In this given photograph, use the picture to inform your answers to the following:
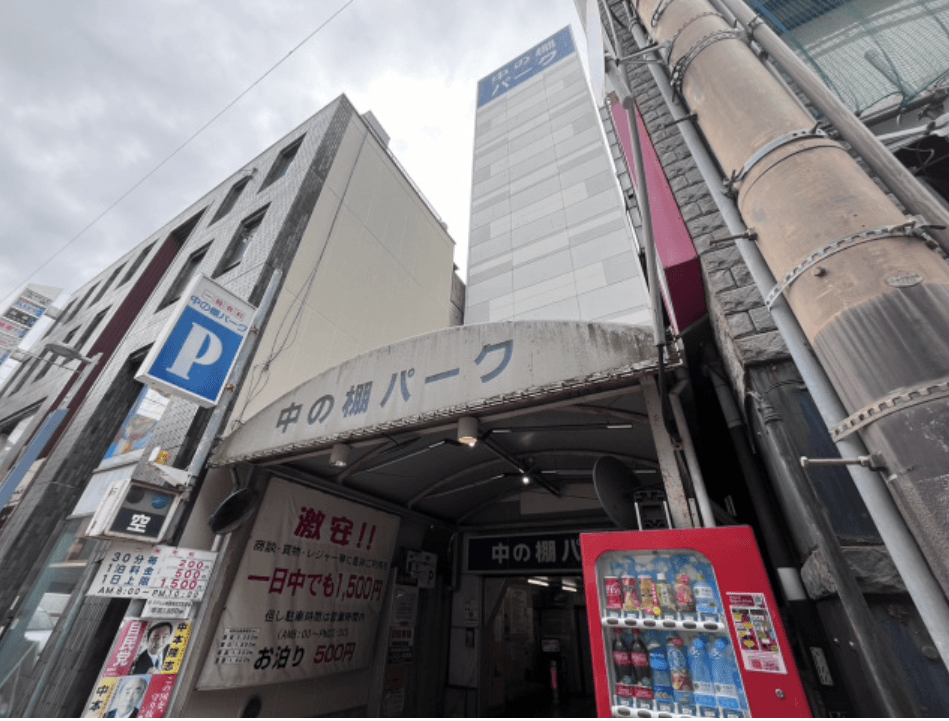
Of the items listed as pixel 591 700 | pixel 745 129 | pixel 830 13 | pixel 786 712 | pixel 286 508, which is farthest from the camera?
pixel 591 700

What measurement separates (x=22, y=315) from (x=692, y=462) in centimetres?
2405

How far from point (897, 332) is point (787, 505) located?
223 centimetres

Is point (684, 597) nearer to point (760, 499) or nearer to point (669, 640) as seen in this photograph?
point (669, 640)

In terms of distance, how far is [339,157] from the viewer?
12898 mm

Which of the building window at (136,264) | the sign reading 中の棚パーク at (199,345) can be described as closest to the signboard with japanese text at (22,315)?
the building window at (136,264)

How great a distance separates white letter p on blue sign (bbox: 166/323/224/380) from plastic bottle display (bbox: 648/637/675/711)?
23.3 feet

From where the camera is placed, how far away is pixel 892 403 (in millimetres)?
1546

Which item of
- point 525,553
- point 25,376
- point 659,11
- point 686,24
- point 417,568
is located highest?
point 25,376

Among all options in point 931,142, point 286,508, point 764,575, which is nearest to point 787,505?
point 764,575

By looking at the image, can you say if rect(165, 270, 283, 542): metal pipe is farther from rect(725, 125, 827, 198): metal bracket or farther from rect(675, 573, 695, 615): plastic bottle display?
rect(725, 125, 827, 198): metal bracket

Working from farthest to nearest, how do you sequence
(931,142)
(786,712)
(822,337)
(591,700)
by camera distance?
(591,700), (931,142), (786,712), (822,337)

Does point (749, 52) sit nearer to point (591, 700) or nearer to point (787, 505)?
point (787, 505)

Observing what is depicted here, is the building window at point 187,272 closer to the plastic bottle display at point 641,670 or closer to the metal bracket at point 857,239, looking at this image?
the plastic bottle display at point 641,670

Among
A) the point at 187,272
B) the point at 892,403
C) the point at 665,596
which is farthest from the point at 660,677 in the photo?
the point at 187,272
